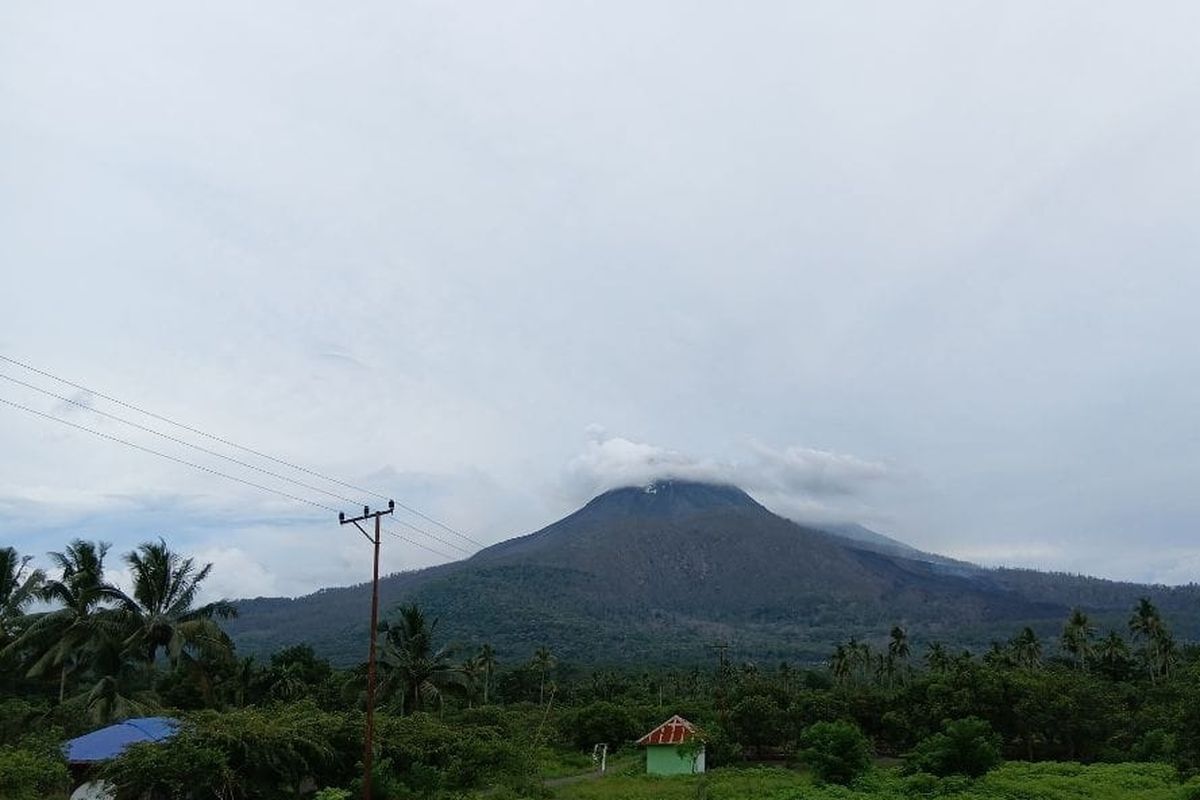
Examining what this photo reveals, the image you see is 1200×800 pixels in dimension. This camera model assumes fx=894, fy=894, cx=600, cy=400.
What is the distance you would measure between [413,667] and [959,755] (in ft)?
69.7

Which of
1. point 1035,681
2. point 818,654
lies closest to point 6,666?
point 1035,681

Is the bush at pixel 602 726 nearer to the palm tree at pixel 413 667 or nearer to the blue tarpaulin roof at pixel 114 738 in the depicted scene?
the palm tree at pixel 413 667

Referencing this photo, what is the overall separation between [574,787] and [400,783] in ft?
33.3

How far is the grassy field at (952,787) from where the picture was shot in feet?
87.5

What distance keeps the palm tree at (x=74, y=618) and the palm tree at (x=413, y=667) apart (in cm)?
1003

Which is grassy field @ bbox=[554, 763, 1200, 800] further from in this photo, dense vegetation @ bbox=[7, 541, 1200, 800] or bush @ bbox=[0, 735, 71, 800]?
bush @ bbox=[0, 735, 71, 800]

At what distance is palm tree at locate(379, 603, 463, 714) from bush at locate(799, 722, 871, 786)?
14.4m

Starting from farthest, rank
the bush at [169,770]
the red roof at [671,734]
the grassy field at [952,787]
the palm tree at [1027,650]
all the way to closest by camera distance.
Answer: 1. the palm tree at [1027,650]
2. the red roof at [671,734]
3. the grassy field at [952,787]
4. the bush at [169,770]

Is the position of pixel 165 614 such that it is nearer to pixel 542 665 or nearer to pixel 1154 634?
pixel 542 665

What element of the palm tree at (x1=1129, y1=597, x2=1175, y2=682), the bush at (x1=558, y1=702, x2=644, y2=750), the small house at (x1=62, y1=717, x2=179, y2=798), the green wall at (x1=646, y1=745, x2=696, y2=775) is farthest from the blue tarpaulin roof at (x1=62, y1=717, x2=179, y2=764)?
the palm tree at (x1=1129, y1=597, x2=1175, y2=682)

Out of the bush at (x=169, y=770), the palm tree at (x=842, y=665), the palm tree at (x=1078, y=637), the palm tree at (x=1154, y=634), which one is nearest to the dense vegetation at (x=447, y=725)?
the bush at (x=169, y=770)

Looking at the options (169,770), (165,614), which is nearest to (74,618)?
(165,614)

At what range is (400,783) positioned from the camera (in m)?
25.1

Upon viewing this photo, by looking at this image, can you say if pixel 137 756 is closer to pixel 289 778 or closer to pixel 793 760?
pixel 289 778
